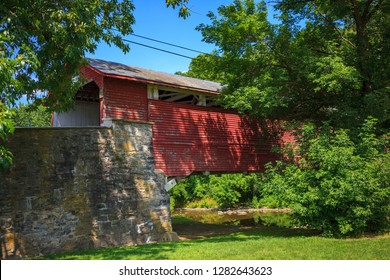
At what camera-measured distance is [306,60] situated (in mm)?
12680

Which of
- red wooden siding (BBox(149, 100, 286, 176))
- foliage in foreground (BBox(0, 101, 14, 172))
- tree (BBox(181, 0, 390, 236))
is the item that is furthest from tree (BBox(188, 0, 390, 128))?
foliage in foreground (BBox(0, 101, 14, 172))

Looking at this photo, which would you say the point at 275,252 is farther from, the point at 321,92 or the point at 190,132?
the point at 321,92

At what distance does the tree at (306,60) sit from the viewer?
1227cm

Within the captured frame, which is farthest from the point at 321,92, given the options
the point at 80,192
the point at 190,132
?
the point at 80,192

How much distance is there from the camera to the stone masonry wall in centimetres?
948

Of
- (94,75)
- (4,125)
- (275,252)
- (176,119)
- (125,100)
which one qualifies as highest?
(94,75)

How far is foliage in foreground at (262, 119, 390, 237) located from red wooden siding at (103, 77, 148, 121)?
5.16 metres

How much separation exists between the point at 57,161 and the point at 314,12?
11.6 m

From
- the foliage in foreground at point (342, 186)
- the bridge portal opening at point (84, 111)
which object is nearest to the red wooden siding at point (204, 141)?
the foliage in foreground at point (342, 186)

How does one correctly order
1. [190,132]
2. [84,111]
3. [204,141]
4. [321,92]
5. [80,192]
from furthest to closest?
[84,111] < [204,141] < [190,132] < [321,92] < [80,192]

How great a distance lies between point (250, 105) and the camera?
12812 mm

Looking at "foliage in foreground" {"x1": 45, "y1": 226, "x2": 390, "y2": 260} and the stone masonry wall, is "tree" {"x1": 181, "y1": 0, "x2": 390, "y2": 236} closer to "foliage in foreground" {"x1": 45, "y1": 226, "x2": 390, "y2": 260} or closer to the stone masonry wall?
"foliage in foreground" {"x1": 45, "y1": 226, "x2": 390, "y2": 260}

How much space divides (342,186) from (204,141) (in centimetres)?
604
